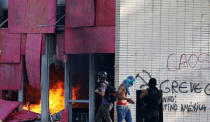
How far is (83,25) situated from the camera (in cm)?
1194

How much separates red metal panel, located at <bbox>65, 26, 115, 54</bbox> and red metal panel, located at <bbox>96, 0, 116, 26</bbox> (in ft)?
0.60

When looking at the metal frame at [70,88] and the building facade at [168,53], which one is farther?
the metal frame at [70,88]

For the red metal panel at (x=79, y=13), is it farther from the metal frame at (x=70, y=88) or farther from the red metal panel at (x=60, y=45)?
the metal frame at (x=70, y=88)

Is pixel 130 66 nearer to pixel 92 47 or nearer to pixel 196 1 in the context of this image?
pixel 92 47

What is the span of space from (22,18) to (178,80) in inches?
210

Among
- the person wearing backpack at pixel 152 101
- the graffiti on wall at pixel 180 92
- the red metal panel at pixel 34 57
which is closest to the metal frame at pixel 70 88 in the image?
the red metal panel at pixel 34 57

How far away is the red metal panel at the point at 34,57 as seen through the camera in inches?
492

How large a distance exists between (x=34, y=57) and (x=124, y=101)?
12.6 feet

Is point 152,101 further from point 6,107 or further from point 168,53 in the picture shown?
point 6,107

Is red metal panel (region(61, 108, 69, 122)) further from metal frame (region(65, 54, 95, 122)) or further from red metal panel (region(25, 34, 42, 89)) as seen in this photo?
red metal panel (region(25, 34, 42, 89))

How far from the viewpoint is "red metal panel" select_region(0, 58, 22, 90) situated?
41.6 feet

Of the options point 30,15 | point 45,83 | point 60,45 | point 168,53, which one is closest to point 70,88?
point 45,83

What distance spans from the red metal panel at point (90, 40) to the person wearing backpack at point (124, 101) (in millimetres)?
1601

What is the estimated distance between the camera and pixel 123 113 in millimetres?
10094
